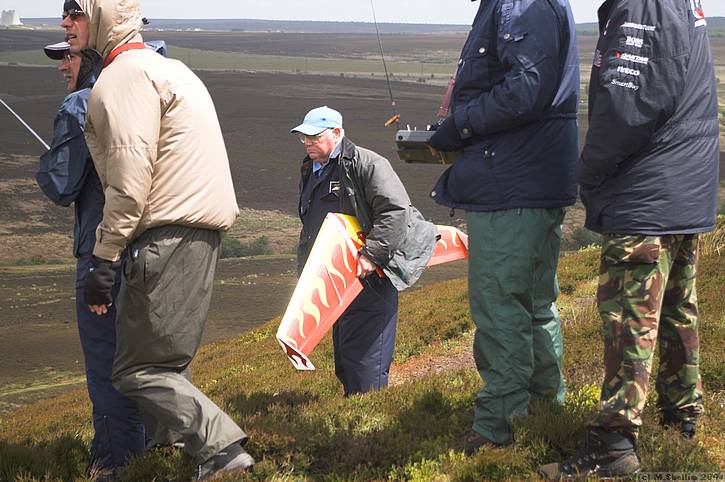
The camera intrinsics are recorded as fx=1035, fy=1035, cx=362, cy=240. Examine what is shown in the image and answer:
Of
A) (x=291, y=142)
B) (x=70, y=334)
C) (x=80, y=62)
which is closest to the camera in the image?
(x=80, y=62)

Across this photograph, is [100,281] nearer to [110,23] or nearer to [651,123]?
[110,23]

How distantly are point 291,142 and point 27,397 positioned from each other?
81899mm

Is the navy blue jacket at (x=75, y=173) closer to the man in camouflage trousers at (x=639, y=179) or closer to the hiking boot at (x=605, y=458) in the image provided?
the man in camouflage trousers at (x=639, y=179)

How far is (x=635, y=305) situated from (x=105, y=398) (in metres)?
2.77

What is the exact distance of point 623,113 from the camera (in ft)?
14.0

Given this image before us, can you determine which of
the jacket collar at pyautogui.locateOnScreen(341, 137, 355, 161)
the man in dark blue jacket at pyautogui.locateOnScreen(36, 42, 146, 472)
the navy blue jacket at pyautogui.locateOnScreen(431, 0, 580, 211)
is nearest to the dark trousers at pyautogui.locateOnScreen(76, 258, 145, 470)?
the man in dark blue jacket at pyautogui.locateOnScreen(36, 42, 146, 472)

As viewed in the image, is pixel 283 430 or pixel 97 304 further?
pixel 283 430

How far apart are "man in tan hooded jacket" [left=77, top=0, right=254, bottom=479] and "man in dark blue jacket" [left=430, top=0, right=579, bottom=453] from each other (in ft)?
3.88

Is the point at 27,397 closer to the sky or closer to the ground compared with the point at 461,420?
closer to the ground

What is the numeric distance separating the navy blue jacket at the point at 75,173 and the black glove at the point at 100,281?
1.74 ft

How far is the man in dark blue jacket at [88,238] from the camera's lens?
5355mm

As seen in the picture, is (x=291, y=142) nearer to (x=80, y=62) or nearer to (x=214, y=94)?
(x=214, y=94)

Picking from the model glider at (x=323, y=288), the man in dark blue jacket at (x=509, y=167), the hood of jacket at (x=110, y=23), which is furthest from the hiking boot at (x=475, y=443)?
the hood of jacket at (x=110, y=23)

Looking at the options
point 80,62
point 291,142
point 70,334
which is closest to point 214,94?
point 291,142
